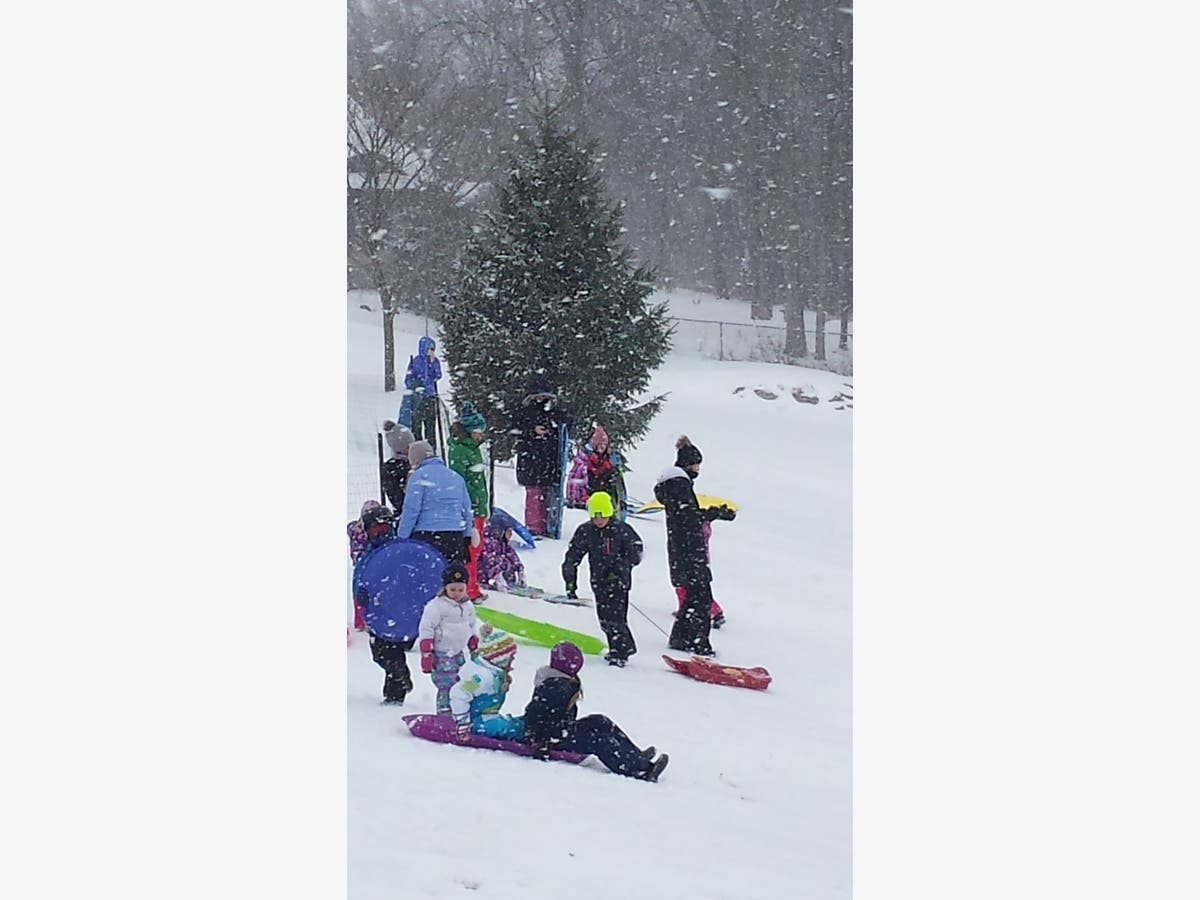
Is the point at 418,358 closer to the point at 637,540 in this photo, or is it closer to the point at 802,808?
the point at 637,540

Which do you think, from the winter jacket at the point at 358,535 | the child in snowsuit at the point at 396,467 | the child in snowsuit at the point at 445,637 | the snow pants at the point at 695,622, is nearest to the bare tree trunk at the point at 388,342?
the child in snowsuit at the point at 396,467

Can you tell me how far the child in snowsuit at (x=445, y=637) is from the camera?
193 inches

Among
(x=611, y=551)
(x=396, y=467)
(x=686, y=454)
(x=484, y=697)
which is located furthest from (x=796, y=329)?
(x=484, y=697)

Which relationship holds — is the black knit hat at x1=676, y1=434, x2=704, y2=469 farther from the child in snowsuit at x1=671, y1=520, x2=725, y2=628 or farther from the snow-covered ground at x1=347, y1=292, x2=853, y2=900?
the child in snowsuit at x1=671, y1=520, x2=725, y2=628

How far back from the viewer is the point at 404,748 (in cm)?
488

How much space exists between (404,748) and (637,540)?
1.22 meters

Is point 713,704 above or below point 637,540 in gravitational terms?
below

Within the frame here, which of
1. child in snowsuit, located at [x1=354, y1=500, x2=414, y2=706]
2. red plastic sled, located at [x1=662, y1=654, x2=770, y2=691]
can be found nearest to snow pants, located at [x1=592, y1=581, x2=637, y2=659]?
red plastic sled, located at [x1=662, y1=654, x2=770, y2=691]

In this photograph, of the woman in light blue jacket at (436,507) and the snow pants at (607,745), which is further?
the woman in light blue jacket at (436,507)

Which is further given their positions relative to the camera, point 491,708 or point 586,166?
point 586,166

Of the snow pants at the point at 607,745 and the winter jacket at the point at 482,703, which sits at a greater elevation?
the winter jacket at the point at 482,703

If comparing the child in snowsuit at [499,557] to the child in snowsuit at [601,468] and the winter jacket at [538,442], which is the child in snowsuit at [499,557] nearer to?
the winter jacket at [538,442]

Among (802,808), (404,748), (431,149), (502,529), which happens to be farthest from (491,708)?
(431,149)

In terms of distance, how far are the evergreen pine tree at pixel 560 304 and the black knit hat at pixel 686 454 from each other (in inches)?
6.4
